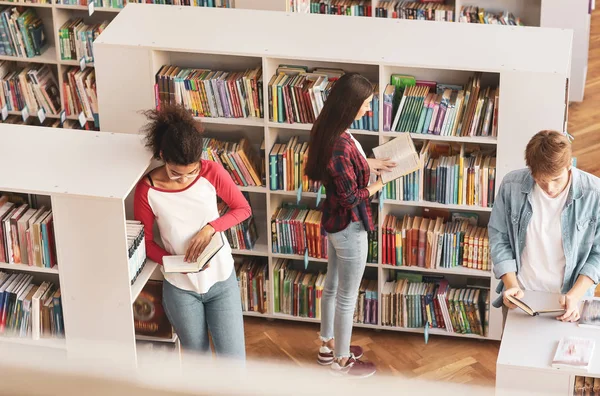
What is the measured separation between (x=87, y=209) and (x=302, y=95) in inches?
56.2

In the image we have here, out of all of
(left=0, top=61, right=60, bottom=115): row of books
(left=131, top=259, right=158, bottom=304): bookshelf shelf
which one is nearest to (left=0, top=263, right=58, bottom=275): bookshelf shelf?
(left=131, top=259, right=158, bottom=304): bookshelf shelf

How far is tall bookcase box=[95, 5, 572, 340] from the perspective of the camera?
411 centimetres

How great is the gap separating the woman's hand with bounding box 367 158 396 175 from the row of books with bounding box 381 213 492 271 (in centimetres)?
58

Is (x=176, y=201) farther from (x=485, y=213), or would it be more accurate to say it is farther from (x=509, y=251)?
(x=485, y=213)

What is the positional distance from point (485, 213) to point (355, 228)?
95cm

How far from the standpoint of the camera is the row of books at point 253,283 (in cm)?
480

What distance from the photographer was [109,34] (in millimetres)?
4504

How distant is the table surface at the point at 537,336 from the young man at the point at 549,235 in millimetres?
42

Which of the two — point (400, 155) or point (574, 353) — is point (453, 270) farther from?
point (574, 353)

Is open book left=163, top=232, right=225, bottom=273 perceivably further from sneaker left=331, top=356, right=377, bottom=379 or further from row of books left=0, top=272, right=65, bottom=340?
sneaker left=331, top=356, right=377, bottom=379

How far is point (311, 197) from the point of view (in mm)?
4684

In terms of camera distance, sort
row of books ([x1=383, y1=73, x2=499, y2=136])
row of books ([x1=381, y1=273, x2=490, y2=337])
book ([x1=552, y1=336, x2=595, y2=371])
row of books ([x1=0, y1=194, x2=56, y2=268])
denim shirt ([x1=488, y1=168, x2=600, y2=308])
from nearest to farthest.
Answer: book ([x1=552, y1=336, x2=595, y2=371])
denim shirt ([x1=488, y1=168, x2=600, y2=308])
row of books ([x1=0, y1=194, x2=56, y2=268])
row of books ([x1=383, y1=73, x2=499, y2=136])
row of books ([x1=381, y1=273, x2=490, y2=337])

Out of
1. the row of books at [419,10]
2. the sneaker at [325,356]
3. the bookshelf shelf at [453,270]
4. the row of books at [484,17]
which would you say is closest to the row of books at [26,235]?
the sneaker at [325,356]

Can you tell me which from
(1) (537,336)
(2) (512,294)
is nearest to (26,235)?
(2) (512,294)
